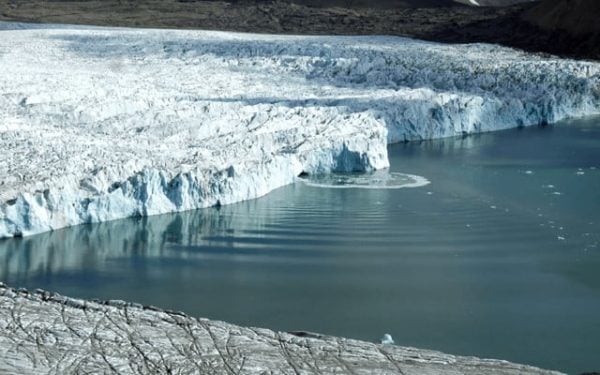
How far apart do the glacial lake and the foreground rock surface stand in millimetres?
1059

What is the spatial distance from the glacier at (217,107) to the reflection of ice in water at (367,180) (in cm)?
15

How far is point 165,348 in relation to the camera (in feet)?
16.7

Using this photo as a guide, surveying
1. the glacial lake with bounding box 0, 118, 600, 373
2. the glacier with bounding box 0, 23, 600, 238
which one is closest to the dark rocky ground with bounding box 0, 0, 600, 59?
the glacier with bounding box 0, 23, 600, 238

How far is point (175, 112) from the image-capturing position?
11.8 m

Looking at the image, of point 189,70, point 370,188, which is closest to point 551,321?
point 370,188

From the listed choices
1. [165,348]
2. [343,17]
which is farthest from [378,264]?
[343,17]

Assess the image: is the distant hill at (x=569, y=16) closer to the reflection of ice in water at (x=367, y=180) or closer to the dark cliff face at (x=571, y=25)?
the dark cliff face at (x=571, y=25)

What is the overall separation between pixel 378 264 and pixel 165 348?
325 centimetres

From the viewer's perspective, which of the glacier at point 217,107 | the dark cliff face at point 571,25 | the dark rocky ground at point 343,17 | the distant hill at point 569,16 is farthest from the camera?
the dark rocky ground at point 343,17

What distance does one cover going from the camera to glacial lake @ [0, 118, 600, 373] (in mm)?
6703

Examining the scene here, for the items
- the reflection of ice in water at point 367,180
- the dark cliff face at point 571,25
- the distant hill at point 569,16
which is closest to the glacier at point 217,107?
the reflection of ice in water at point 367,180

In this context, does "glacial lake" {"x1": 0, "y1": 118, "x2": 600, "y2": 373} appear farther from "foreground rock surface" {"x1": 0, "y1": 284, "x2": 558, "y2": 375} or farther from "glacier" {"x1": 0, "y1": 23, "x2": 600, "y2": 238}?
"foreground rock surface" {"x1": 0, "y1": 284, "x2": 558, "y2": 375}

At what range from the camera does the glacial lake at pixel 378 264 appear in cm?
670

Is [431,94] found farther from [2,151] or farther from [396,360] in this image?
[396,360]
